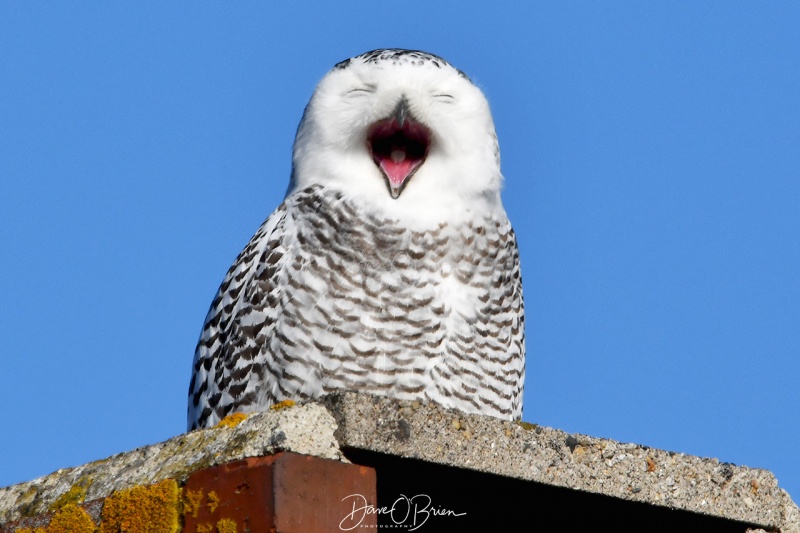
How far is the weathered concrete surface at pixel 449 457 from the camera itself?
8.46 ft

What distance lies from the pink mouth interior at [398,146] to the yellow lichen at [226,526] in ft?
8.45

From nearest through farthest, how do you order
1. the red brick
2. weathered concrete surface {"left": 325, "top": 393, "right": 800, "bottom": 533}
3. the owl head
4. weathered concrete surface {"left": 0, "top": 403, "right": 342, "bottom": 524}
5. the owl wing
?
the red brick, weathered concrete surface {"left": 0, "top": 403, "right": 342, "bottom": 524}, weathered concrete surface {"left": 325, "top": 393, "right": 800, "bottom": 533}, the owl wing, the owl head

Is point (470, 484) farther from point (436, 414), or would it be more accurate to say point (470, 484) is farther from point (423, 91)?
point (423, 91)

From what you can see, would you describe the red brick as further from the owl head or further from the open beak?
the open beak

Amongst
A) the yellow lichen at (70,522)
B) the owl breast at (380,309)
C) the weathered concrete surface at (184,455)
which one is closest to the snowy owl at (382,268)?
the owl breast at (380,309)

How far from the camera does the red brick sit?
243 centimetres

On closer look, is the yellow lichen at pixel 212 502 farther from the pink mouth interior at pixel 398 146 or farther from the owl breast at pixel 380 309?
the pink mouth interior at pixel 398 146

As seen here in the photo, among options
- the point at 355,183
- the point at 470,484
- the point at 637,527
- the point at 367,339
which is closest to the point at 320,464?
the point at 470,484

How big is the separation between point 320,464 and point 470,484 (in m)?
0.53

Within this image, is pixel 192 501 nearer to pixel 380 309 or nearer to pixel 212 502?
pixel 212 502

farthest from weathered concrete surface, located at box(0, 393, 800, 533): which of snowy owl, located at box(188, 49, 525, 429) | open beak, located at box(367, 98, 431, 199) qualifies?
→ open beak, located at box(367, 98, 431, 199)

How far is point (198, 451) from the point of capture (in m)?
2.70

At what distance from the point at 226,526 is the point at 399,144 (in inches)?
108

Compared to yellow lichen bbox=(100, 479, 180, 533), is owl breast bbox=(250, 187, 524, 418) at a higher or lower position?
higher
